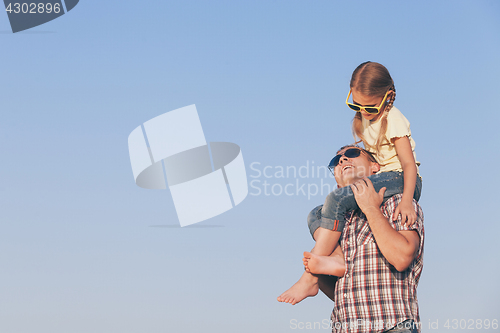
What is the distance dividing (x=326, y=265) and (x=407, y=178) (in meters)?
1.04

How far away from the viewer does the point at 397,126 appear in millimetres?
4574

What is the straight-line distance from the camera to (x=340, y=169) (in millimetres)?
4938

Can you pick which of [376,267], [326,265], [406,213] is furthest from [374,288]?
[406,213]

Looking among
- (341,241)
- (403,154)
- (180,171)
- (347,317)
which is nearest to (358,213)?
(341,241)

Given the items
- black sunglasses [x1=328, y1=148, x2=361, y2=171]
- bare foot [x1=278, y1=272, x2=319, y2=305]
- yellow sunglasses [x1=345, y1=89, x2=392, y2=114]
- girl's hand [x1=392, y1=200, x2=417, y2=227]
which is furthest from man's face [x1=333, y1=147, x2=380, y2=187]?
bare foot [x1=278, y1=272, x2=319, y2=305]

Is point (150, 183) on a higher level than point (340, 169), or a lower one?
lower

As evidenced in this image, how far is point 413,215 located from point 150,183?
949cm

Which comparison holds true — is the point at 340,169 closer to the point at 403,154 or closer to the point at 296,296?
the point at 403,154

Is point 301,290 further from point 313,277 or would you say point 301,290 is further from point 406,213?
point 406,213

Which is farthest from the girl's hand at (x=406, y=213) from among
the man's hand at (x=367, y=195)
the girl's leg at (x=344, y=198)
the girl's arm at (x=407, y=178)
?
the girl's leg at (x=344, y=198)

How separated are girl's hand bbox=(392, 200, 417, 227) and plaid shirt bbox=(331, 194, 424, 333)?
43mm

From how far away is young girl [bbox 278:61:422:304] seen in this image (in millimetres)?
4500

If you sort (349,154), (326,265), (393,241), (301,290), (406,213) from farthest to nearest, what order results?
(349,154) → (301,290) → (326,265) → (406,213) → (393,241)

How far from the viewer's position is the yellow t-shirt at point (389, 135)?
4.56 metres
